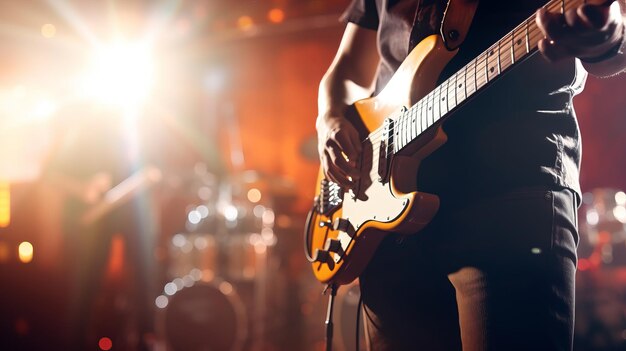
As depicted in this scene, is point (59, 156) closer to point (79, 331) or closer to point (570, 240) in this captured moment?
point (79, 331)

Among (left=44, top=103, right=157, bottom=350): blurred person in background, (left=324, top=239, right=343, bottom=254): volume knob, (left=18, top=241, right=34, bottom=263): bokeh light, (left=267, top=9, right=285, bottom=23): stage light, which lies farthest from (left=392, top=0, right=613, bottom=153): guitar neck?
(left=267, top=9, right=285, bottom=23): stage light

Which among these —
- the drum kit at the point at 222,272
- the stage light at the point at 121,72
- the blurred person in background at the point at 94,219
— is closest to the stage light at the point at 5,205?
the blurred person in background at the point at 94,219

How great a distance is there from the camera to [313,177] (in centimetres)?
894

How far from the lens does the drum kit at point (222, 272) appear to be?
17.2 feet

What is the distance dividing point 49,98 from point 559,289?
25.8 feet

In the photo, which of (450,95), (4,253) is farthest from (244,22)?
(450,95)

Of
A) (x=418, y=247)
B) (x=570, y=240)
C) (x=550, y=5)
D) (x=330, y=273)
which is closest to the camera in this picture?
(x=550, y=5)

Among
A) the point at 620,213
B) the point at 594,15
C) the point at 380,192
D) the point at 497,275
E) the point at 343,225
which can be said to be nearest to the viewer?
the point at 594,15

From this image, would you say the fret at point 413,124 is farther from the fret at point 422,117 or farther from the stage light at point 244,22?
the stage light at point 244,22

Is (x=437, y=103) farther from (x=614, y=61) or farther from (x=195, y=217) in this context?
(x=195, y=217)

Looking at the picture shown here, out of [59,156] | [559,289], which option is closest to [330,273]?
[559,289]

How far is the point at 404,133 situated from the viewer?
1.45m

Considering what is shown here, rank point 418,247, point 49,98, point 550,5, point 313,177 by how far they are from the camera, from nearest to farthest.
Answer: point 550,5, point 418,247, point 49,98, point 313,177

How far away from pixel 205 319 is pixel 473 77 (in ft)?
15.0
